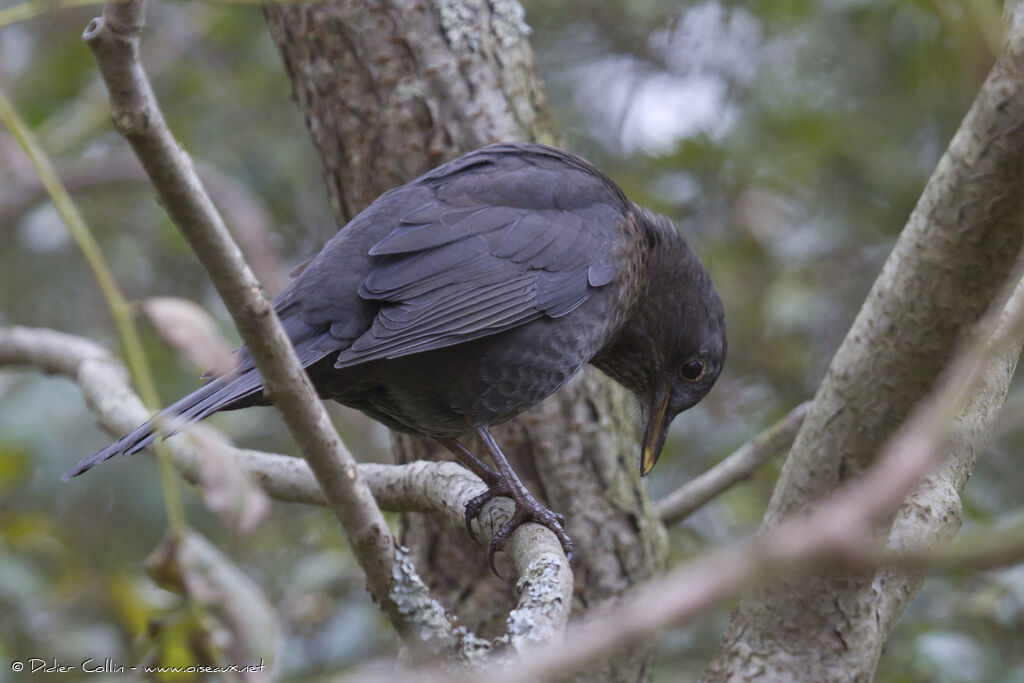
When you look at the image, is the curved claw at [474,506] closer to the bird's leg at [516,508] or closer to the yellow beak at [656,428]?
the bird's leg at [516,508]

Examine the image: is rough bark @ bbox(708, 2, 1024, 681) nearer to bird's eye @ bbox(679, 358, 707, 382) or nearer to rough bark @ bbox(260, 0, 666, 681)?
rough bark @ bbox(260, 0, 666, 681)

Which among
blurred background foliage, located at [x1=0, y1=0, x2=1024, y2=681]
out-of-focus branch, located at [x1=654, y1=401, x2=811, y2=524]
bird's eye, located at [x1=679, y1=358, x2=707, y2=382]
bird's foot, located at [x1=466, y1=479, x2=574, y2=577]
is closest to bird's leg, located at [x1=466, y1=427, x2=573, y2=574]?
bird's foot, located at [x1=466, y1=479, x2=574, y2=577]

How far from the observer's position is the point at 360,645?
4062 millimetres

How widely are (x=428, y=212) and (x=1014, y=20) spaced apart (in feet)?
5.70

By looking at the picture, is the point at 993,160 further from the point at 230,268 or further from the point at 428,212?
the point at 428,212

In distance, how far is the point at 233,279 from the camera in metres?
1.56

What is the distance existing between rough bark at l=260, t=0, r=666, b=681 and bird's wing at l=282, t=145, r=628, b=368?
424 millimetres

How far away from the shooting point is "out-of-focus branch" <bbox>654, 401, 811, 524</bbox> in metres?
3.38

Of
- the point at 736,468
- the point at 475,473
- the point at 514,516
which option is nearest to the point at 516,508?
the point at 514,516

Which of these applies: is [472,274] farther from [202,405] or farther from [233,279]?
[233,279]

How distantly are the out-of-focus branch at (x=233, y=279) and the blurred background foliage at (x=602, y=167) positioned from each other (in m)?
1.87

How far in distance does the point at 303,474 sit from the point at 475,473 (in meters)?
0.56

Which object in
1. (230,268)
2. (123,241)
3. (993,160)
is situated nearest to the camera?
(230,268)

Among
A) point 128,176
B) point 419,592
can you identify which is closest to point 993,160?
point 419,592
